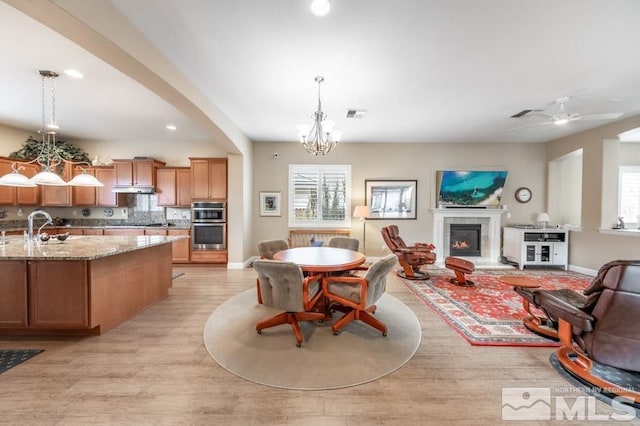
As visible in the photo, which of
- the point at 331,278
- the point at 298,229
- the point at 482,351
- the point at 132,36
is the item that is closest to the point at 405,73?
the point at 331,278

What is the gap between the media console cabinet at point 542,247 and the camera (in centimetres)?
546

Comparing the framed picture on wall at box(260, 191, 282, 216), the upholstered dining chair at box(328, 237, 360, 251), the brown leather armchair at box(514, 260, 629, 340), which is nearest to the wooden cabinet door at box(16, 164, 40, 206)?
the framed picture on wall at box(260, 191, 282, 216)

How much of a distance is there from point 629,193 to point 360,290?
23.4 ft

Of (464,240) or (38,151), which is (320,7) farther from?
(38,151)

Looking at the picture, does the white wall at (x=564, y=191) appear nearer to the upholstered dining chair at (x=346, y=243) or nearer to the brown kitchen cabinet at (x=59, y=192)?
the upholstered dining chair at (x=346, y=243)

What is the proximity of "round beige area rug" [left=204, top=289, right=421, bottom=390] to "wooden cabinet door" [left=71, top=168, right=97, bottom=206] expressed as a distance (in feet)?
16.0

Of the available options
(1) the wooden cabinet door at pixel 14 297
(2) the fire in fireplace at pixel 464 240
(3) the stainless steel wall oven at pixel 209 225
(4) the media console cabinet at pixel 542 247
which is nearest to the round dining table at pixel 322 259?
(1) the wooden cabinet door at pixel 14 297

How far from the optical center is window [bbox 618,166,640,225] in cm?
555

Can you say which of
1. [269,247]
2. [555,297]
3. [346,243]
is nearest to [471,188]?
[346,243]

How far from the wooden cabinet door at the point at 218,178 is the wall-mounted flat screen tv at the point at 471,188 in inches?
196

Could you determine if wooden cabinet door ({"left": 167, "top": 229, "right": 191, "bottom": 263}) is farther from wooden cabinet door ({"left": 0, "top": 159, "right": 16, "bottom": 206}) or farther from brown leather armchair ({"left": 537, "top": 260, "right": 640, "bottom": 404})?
brown leather armchair ({"left": 537, "top": 260, "right": 640, "bottom": 404})

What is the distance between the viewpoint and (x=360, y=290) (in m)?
2.64

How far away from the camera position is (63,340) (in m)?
2.60

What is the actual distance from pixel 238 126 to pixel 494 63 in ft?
13.5
